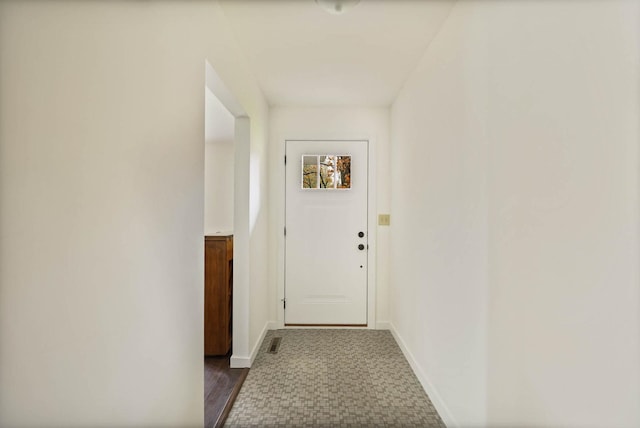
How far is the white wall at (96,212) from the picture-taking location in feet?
2.27

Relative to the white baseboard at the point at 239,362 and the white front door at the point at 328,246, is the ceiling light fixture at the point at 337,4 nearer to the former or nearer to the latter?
the white front door at the point at 328,246

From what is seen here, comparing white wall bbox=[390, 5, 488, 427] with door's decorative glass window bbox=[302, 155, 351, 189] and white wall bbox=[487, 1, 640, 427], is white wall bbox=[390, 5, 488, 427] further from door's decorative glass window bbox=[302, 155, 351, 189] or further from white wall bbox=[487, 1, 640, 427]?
door's decorative glass window bbox=[302, 155, 351, 189]

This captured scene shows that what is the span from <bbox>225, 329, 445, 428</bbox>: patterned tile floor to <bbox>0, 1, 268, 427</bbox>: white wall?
2.62ft

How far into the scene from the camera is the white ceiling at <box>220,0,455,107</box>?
6.41 feet

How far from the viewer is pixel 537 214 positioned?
120 centimetres

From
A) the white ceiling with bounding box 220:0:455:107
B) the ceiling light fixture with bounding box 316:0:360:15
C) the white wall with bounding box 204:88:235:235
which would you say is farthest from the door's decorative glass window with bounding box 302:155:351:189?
the ceiling light fixture with bounding box 316:0:360:15

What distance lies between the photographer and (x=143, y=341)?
1161 millimetres

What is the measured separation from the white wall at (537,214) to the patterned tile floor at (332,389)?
29cm

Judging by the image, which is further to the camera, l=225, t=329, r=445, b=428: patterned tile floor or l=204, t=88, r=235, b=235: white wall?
l=204, t=88, r=235, b=235: white wall

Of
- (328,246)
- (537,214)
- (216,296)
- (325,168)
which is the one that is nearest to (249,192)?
(216,296)

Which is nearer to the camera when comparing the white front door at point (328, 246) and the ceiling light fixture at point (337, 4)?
the ceiling light fixture at point (337, 4)

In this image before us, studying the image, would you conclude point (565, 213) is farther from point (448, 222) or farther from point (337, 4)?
point (337, 4)

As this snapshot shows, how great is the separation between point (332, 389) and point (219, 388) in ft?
2.53

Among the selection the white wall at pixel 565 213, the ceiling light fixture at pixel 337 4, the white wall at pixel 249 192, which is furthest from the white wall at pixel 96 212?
the white wall at pixel 565 213
